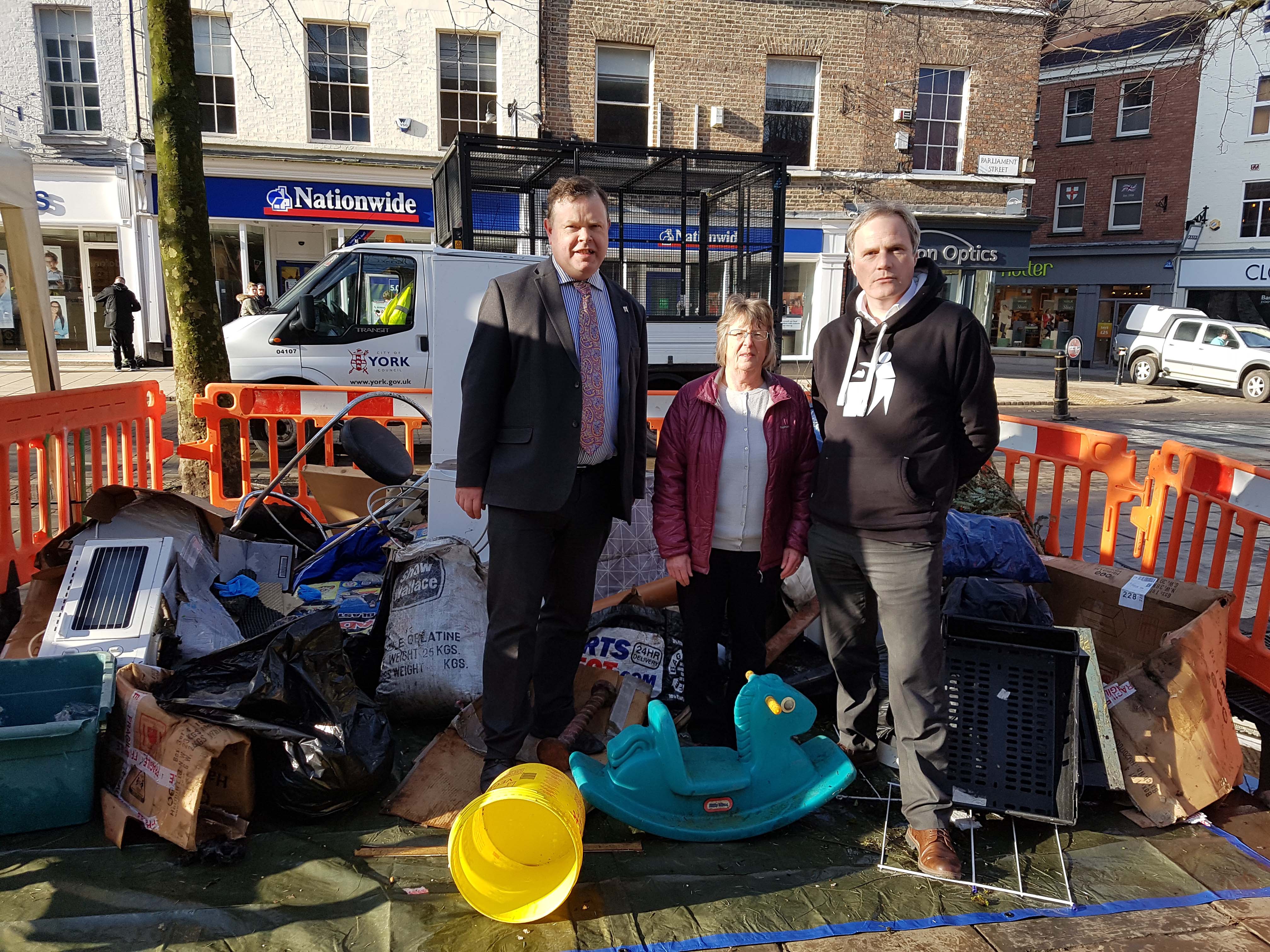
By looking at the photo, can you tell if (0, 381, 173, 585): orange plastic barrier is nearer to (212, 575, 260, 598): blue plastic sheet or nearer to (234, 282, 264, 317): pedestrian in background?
(212, 575, 260, 598): blue plastic sheet

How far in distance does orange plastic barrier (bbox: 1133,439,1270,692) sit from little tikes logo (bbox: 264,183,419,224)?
16.0 m

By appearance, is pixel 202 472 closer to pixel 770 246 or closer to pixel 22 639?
pixel 22 639

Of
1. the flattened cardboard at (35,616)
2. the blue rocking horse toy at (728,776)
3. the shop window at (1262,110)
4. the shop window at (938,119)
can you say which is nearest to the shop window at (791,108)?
the shop window at (938,119)

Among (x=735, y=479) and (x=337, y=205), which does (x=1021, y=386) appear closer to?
(x=337, y=205)

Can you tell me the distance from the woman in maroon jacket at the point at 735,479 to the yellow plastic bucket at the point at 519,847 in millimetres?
1030

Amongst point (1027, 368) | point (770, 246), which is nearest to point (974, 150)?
point (1027, 368)

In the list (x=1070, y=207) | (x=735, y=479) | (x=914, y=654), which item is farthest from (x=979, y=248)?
(x=914, y=654)

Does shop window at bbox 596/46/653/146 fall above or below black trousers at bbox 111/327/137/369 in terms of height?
above

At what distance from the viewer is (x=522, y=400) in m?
2.92

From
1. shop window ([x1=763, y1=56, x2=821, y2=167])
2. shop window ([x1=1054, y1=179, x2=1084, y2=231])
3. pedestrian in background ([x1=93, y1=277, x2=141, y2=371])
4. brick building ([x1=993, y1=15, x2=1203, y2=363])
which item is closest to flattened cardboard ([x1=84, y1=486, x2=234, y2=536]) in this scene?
pedestrian in background ([x1=93, y1=277, x2=141, y2=371])

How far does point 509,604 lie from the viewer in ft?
9.80

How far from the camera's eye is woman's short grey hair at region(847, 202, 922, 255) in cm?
272

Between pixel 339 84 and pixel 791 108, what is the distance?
9072mm

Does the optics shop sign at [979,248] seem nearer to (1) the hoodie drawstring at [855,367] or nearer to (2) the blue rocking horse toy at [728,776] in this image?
(1) the hoodie drawstring at [855,367]
